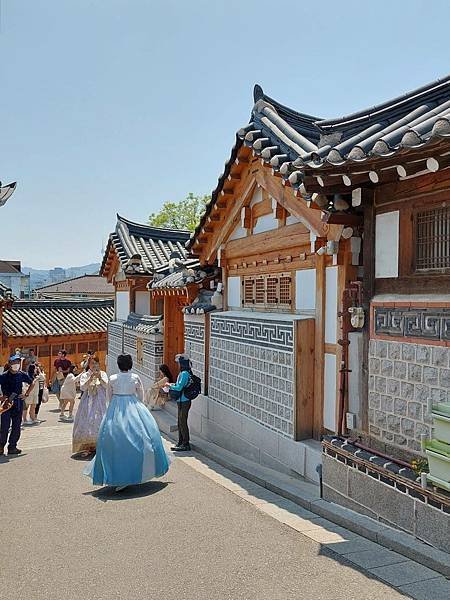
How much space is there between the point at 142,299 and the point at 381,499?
16.2 meters

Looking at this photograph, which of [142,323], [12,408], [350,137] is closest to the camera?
[350,137]

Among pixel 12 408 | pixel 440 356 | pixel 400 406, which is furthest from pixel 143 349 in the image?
pixel 440 356

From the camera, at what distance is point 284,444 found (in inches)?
345

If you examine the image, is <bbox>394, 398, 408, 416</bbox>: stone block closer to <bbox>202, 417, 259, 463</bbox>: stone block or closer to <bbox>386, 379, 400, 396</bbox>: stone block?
<bbox>386, 379, 400, 396</bbox>: stone block

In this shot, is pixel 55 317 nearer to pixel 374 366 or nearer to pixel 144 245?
pixel 144 245

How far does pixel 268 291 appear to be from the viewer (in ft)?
33.5

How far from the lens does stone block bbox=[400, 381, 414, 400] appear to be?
608 cm

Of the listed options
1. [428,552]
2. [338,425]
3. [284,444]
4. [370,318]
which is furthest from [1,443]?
[428,552]

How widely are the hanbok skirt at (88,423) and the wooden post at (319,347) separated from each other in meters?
4.52

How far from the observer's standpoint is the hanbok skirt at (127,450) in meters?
7.77

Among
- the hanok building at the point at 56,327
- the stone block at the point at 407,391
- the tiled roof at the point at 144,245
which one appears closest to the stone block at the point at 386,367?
the stone block at the point at 407,391

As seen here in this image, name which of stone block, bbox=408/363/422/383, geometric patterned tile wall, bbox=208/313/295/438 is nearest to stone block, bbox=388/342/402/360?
stone block, bbox=408/363/422/383

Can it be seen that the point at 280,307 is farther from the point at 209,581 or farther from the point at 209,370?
the point at 209,581

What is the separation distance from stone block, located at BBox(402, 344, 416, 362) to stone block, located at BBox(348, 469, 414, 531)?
138 cm
